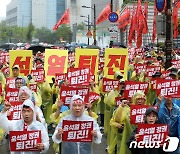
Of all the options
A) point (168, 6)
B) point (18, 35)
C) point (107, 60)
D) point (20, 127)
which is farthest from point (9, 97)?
point (18, 35)

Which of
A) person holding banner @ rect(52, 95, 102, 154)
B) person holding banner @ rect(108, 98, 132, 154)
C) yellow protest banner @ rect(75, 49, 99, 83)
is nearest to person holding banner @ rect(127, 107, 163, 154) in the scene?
person holding banner @ rect(52, 95, 102, 154)

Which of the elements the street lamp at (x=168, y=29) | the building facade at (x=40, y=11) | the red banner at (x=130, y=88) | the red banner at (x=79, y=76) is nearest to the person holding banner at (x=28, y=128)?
the red banner at (x=130, y=88)

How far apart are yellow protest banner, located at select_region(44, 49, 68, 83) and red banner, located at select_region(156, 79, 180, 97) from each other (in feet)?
16.3

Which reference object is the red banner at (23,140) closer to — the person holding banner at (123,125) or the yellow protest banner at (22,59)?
the person holding banner at (123,125)

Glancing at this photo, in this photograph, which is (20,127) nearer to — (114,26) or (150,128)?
(150,128)

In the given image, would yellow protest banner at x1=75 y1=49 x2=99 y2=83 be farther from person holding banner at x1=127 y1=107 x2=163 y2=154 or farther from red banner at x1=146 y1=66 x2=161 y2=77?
person holding banner at x1=127 y1=107 x2=163 y2=154

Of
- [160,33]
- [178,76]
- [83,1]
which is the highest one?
[83,1]

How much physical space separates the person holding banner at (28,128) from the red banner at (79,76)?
3.01 meters

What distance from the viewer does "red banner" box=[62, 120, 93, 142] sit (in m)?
5.56

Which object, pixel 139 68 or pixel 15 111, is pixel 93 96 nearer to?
pixel 15 111

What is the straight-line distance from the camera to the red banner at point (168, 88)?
689cm

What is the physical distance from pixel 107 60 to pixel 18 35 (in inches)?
4575

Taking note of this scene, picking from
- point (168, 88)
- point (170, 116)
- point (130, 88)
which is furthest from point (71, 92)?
point (170, 116)

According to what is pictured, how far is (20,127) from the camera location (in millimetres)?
5562
